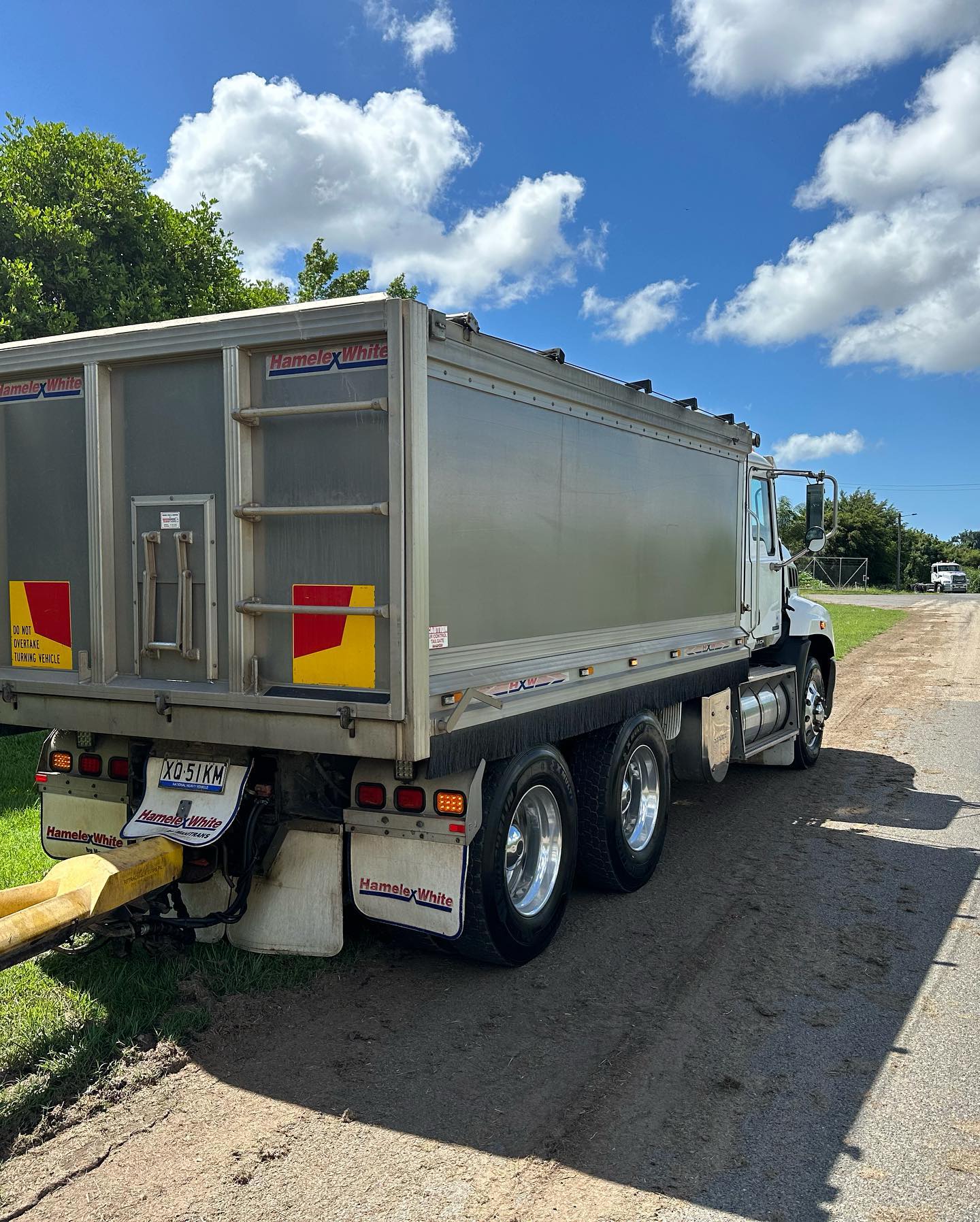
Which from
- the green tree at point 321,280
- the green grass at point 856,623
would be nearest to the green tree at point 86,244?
the green tree at point 321,280

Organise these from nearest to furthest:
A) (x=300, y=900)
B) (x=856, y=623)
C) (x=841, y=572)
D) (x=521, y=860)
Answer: (x=300, y=900) < (x=521, y=860) < (x=856, y=623) < (x=841, y=572)

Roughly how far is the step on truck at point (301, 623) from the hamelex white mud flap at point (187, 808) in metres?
0.01

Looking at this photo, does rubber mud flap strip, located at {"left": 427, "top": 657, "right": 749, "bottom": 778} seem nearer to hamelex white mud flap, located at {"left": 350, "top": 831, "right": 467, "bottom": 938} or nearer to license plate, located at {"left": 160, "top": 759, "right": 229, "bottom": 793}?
hamelex white mud flap, located at {"left": 350, "top": 831, "right": 467, "bottom": 938}

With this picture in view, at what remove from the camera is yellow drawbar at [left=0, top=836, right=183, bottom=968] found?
348 cm

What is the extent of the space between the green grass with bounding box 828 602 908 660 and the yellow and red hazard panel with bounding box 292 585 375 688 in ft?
56.6

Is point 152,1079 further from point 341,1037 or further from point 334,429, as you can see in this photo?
point 334,429

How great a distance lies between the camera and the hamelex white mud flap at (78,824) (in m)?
5.12

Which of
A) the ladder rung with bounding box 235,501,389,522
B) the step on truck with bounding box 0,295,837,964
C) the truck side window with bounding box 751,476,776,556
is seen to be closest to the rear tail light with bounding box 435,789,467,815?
the step on truck with bounding box 0,295,837,964

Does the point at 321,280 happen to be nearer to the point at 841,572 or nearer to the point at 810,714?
the point at 810,714

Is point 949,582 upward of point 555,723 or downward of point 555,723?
upward

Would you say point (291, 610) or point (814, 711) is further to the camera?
point (814, 711)

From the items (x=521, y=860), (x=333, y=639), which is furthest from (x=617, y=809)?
(x=333, y=639)

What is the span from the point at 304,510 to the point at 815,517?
5917mm

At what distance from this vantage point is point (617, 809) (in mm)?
5844
